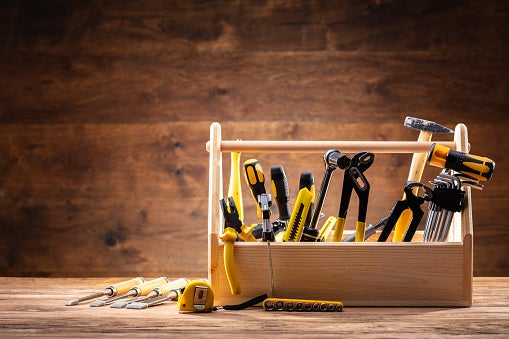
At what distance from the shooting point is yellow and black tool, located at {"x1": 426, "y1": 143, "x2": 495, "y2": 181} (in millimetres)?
1214

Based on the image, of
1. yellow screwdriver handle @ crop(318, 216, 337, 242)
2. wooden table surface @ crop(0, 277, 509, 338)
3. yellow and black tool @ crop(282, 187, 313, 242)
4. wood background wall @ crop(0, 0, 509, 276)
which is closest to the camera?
wooden table surface @ crop(0, 277, 509, 338)

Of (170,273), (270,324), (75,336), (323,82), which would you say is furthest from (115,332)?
(323,82)

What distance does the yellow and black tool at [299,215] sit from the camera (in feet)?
4.21

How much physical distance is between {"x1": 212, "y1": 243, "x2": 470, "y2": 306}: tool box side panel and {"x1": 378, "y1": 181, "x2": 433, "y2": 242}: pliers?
6 cm

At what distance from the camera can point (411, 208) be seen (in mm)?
1282

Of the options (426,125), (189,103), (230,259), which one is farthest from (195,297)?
(189,103)

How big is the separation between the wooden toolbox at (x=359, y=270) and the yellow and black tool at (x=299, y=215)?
1.8 inches

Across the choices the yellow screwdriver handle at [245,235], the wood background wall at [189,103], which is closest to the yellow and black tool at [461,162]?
the yellow screwdriver handle at [245,235]

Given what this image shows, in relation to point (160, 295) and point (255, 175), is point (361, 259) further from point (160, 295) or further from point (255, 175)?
point (160, 295)

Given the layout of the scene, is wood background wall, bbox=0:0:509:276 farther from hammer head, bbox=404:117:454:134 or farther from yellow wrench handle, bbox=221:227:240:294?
yellow wrench handle, bbox=221:227:240:294

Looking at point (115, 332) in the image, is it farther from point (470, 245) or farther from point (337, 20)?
point (337, 20)

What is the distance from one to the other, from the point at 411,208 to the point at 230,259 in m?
0.35

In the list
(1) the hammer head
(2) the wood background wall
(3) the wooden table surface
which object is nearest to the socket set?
(3) the wooden table surface

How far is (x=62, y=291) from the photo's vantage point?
1.43 metres
